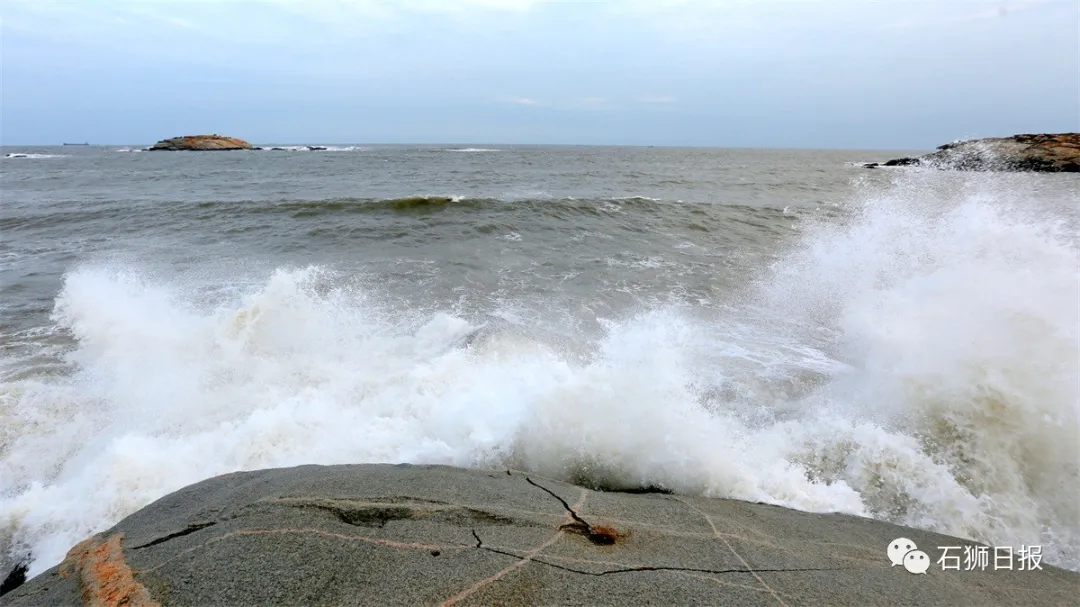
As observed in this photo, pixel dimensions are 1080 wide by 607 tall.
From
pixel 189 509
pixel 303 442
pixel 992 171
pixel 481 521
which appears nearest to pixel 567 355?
pixel 303 442

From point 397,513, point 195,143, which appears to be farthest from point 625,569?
point 195,143

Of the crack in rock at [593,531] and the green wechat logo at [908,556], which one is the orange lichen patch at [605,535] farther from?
the green wechat logo at [908,556]

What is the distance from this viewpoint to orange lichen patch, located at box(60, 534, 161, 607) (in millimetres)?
2043

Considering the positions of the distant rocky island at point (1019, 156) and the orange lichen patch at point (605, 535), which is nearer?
the orange lichen patch at point (605, 535)

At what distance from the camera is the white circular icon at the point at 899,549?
2618 mm

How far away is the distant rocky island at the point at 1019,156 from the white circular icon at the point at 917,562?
42412mm

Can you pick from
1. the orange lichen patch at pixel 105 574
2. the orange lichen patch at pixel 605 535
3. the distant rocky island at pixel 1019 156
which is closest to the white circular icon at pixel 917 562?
the orange lichen patch at pixel 605 535

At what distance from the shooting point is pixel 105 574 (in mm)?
2203

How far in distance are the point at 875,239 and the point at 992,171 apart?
36.7 metres

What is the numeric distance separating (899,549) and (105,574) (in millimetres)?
3852

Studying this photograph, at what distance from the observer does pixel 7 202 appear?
1820 cm

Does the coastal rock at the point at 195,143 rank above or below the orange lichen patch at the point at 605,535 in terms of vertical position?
above

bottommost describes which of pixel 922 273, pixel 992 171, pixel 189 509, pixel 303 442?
pixel 303 442

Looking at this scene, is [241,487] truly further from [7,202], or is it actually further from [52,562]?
[7,202]
